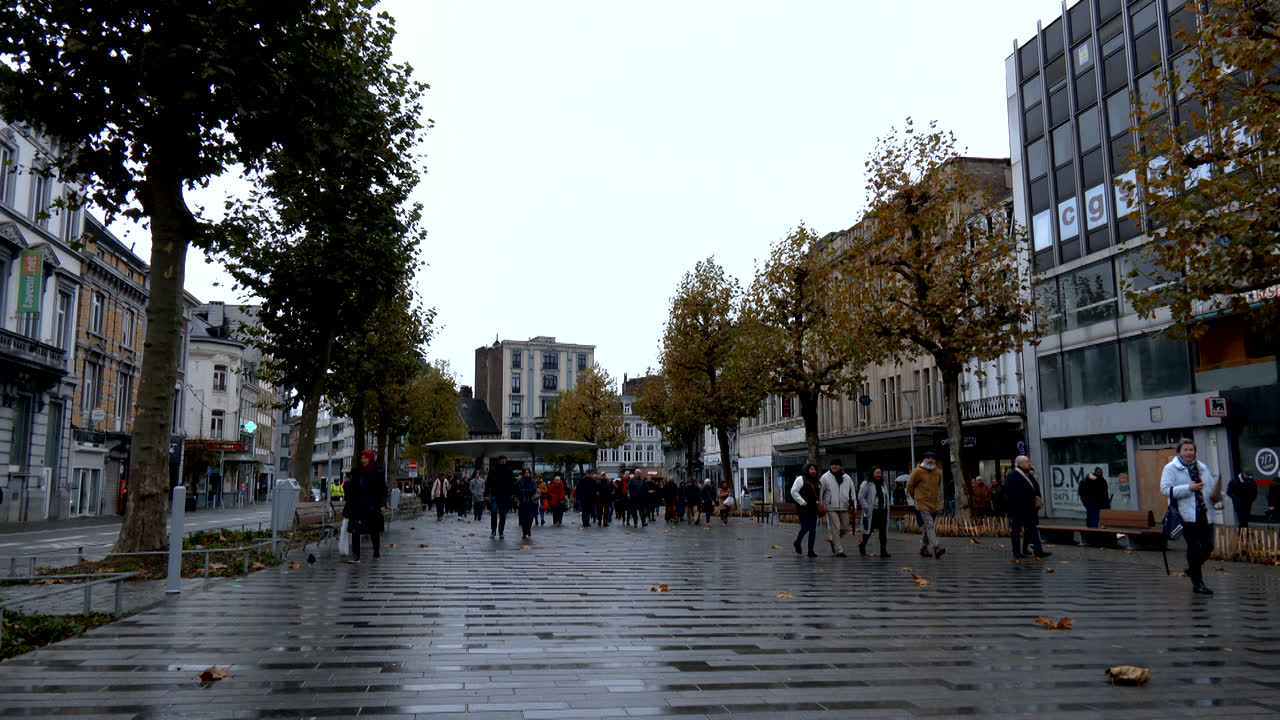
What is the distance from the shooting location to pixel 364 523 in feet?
53.5

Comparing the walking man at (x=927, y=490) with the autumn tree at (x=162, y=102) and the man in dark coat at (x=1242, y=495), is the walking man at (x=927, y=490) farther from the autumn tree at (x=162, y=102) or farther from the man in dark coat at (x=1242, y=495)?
the autumn tree at (x=162, y=102)

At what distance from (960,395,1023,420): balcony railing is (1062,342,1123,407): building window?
285 cm

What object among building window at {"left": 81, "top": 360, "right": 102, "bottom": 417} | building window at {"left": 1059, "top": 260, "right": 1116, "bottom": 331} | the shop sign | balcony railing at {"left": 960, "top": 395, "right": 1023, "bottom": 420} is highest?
building window at {"left": 1059, "top": 260, "right": 1116, "bottom": 331}

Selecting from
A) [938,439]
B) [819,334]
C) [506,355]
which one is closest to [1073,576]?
[819,334]

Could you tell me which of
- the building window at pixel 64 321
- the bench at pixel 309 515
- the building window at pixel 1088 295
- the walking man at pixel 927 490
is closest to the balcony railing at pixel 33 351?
the building window at pixel 64 321

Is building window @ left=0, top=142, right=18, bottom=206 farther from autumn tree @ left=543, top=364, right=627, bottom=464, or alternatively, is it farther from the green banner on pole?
autumn tree @ left=543, top=364, right=627, bottom=464

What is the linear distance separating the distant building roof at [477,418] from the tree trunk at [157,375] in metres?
98.8

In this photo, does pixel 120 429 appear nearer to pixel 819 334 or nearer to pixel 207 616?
pixel 819 334

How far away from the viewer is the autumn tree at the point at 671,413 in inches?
1769

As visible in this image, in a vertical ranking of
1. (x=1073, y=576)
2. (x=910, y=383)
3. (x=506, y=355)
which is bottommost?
(x=1073, y=576)

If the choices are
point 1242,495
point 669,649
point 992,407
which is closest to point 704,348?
point 992,407

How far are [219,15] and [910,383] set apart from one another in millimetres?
37941

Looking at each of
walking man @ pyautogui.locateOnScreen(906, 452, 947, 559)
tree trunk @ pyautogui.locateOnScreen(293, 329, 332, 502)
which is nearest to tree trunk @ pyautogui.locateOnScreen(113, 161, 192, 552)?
tree trunk @ pyautogui.locateOnScreen(293, 329, 332, 502)

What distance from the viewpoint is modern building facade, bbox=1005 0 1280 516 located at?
2783cm
